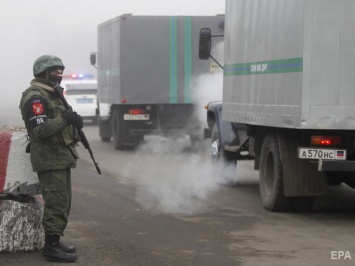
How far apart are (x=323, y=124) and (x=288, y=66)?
2.76 ft

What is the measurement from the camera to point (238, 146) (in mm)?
12391

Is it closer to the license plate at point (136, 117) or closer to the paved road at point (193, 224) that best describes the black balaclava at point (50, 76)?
the paved road at point (193, 224)

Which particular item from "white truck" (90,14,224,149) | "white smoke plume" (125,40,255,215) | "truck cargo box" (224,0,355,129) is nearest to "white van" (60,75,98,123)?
"white smoke plume" (125,40,255,215)

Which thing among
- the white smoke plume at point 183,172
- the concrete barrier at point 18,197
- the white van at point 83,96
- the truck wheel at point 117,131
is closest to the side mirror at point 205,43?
the white smoke plume at point 183,172

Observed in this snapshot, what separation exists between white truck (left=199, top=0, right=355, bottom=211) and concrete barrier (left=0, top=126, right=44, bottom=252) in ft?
10.1

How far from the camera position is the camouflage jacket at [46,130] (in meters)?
7.02

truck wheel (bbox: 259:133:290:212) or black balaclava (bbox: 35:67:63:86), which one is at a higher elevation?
black balaclava (bbox: 35:67:63:86)

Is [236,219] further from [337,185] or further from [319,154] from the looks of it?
[337,185]

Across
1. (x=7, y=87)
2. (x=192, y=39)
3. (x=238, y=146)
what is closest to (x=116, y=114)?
(x=192, y=39)

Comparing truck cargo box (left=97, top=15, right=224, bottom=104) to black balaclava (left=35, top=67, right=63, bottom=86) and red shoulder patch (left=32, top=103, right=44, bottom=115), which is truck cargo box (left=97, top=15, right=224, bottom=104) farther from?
red shoulder patch (left=32, top=103, right=44, bottom=115)

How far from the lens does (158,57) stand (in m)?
19.4

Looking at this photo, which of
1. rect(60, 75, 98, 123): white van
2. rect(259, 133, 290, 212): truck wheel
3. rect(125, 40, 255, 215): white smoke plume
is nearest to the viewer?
rect(259, 133, 290, 212): truck wheel

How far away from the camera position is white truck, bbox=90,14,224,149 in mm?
19406

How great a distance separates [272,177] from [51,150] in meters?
4.14
